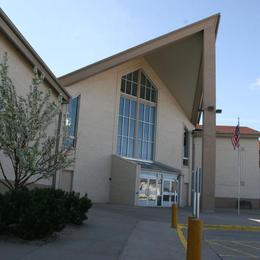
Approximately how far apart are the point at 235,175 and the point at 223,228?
2739 cm

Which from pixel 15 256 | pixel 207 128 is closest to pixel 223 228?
pixel 15 256

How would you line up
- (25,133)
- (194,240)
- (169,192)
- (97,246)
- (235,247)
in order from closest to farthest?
(194,240)
(97,246)
(235,247)
(25,133)
(169,192)

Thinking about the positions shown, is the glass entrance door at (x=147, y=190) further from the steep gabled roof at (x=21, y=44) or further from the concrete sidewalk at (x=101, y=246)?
the concrete sidewalk at (x=101, y=246)

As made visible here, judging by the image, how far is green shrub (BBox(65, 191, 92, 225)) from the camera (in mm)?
13938

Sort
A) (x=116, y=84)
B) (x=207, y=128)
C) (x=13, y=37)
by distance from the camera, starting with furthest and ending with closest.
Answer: (x=116, y=84), (x=207, y=128), (x=13, y=37)

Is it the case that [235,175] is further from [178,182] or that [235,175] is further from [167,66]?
[167,66]

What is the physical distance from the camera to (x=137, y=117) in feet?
122

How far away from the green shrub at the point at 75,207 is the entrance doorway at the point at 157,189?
1841 centimetres

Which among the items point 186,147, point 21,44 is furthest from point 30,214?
point 186,147

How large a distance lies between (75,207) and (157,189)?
21.4 meters

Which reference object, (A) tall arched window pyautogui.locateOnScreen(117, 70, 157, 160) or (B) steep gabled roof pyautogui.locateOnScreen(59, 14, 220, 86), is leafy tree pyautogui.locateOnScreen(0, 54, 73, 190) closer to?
(B) steep gabled roof pyautogui.locateOnScreen(59, 14, 220, 86)

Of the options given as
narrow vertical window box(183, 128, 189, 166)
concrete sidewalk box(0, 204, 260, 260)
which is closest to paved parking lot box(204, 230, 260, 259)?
concrete sidewalk box(0, 204, 260, 260)

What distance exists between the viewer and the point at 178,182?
3812 cm

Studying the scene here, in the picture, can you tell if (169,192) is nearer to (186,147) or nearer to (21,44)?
(186,147)
